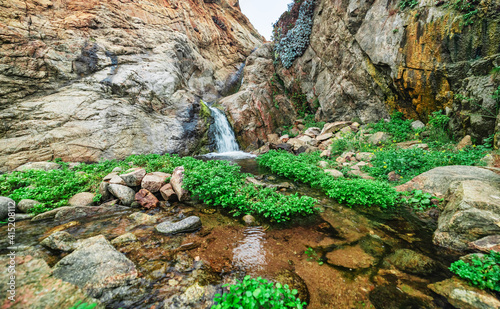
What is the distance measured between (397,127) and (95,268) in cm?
1304

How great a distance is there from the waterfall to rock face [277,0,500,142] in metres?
8.13

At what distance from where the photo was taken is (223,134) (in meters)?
16.1

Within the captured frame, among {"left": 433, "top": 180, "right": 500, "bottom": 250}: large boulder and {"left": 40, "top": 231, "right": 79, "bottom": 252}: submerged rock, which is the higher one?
{"left": 433, "top": 180, "right": 500, "bottom": 250}: large boulder

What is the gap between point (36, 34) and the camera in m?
10.4

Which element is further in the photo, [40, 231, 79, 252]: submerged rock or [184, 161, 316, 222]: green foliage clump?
[184, 161, 316, 222]: green foliage clump

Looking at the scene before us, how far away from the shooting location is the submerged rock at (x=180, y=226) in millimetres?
4035

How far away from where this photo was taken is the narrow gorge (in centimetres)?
260

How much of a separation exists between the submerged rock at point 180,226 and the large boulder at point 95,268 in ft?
3.59

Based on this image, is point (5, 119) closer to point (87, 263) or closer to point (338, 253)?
point (87, 263)

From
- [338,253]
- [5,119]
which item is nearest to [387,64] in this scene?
[338,253]

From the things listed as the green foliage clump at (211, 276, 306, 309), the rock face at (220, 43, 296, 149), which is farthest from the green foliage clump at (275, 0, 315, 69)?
the green foliage clump at (211, 276, 306, 309)

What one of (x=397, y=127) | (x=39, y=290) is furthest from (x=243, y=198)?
(x=397, y=127)

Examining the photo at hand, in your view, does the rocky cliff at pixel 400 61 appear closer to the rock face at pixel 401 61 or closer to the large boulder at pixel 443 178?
the rock face at pixel 401 61

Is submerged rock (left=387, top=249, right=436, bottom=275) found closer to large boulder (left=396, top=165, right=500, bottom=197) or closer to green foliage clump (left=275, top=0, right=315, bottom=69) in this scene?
large boulder (left=396, top=165, right=500, bottom=197)
